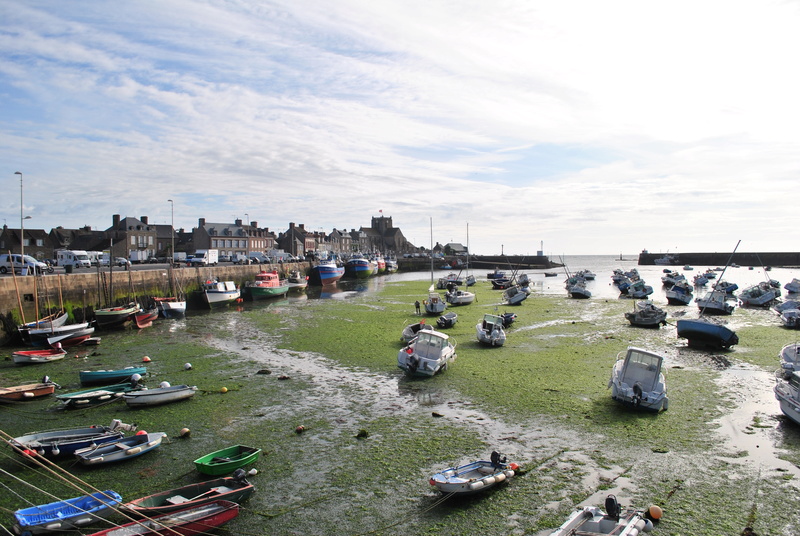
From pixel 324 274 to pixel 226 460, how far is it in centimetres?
6574

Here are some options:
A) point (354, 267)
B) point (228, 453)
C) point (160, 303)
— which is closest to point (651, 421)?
point (228, 453)

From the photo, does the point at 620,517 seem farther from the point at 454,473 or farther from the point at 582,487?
the point at 454,473

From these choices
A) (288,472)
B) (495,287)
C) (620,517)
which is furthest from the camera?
(495,287)

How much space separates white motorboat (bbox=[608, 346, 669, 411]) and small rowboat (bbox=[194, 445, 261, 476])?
10995 millimetres

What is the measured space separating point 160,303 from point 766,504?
40986mm

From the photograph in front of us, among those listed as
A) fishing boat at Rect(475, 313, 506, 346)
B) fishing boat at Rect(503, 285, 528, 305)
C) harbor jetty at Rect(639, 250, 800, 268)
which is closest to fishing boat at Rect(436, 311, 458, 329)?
fishing boat at Rect(475, 313, 506, 346)

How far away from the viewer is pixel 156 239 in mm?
88875

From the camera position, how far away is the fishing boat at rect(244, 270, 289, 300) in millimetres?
53562

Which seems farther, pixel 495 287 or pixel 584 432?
pixel 495 287

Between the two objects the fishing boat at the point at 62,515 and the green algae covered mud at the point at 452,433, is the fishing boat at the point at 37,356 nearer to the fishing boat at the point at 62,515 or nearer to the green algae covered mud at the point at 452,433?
the green algae covered mud at the point at 452,433

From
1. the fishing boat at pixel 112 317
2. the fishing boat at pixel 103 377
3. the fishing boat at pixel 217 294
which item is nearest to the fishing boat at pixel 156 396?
the fishing boat at pixel 103 377

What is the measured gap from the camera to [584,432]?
1360cm

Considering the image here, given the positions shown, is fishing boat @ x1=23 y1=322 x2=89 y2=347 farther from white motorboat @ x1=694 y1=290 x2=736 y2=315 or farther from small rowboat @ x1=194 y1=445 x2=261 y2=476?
white motorboat @ x1=694 y1=290 x2=736 y2=315

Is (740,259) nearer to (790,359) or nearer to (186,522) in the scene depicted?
(790,359)
